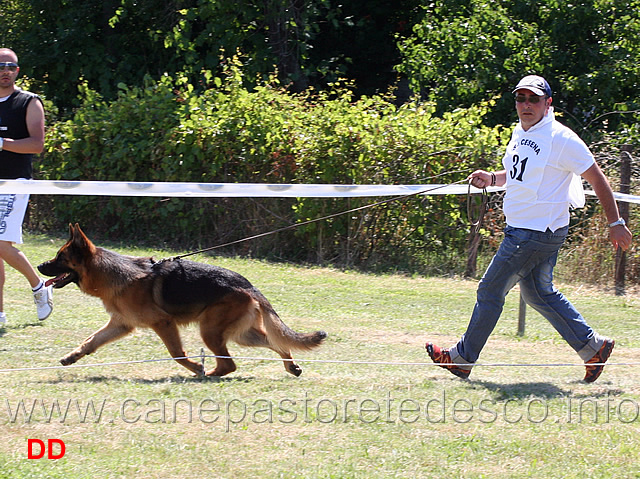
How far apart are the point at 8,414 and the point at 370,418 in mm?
2013

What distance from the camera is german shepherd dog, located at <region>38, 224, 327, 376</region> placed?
5.54m

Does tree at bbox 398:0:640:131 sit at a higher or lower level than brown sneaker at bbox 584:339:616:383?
higher

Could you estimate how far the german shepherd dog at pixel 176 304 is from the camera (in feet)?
18.2

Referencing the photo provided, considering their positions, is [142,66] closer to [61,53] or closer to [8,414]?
[61,53]

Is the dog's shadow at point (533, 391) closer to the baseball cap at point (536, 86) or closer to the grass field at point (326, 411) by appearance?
the grass field at point (326, 411)

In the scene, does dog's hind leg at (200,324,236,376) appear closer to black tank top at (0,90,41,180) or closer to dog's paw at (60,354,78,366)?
dog's paw at (60,354,78,366)

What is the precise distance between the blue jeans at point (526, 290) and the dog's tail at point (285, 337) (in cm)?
96

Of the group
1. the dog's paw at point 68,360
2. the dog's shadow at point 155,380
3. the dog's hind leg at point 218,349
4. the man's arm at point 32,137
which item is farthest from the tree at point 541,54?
the dog's paw at point 68,360

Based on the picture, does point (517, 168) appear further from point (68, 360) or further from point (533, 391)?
point (68, 360)

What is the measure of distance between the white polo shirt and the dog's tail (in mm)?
1545

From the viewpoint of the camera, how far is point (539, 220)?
16.7ft

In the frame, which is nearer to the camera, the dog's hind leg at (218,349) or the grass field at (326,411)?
→ the grass field at (326,411)

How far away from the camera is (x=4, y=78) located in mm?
6496

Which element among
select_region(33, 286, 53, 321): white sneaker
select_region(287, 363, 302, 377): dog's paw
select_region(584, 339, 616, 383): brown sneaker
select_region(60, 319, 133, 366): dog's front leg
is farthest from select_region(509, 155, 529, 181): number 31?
select_region(33, 286, 53, 321): white sneaker
